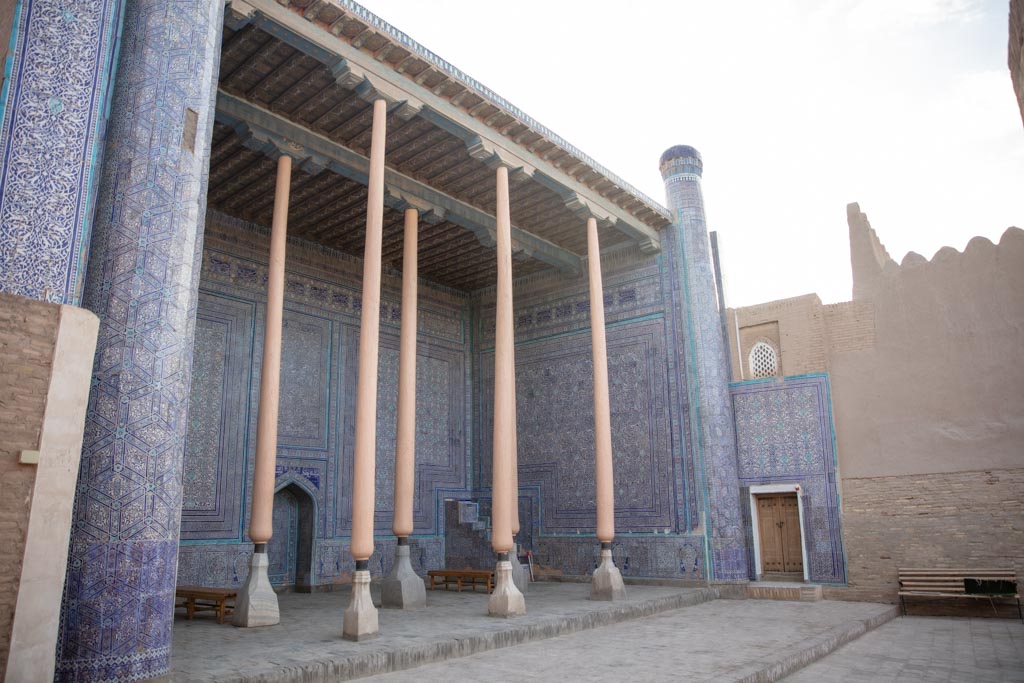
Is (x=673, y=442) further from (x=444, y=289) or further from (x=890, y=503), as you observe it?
(x=444, y=289)

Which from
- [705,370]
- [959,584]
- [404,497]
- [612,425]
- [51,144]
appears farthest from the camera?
[612,425]

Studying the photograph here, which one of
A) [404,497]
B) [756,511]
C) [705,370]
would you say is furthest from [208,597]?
[756,511]

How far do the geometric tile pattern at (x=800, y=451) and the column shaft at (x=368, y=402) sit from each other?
6123 millimetres

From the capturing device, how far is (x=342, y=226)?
10750mm

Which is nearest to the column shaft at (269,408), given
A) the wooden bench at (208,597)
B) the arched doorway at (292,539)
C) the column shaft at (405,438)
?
the wooden bench at (208,597)

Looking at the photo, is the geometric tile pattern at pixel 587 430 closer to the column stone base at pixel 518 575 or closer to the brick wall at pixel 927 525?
the column stone base at pixel 518 575

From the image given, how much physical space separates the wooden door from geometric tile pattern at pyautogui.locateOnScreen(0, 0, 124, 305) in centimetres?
889

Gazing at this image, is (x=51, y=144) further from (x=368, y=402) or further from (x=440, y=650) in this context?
(x=440, y=650)

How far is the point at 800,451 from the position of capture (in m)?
10.1

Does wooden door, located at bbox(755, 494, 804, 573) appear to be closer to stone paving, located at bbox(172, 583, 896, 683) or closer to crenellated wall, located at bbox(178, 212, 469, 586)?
stone paving, located at bbox(172, 583, 896, 683)

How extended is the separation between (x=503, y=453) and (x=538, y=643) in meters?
1.76

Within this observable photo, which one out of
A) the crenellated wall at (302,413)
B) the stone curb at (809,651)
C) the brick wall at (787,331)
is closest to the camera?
the stone curb at (809,651)

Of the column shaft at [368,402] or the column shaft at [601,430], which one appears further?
the column shaft at [601,430]

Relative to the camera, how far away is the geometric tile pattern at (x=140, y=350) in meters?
4.04
